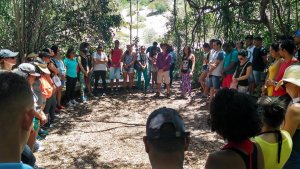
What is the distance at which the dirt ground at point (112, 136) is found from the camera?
197 inches

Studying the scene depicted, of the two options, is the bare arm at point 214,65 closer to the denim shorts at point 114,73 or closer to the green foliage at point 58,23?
the denim shorts at point 114,73

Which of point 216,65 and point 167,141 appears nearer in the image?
point 167,141

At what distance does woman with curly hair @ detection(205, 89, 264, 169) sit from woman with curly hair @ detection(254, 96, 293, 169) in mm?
187

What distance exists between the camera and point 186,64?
8.98 meters

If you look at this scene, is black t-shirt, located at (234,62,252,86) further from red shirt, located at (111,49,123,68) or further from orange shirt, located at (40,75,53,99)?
red shirt, located at (111,49,123,68)

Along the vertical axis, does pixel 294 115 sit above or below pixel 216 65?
below

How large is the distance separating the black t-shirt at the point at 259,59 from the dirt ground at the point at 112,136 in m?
1.49

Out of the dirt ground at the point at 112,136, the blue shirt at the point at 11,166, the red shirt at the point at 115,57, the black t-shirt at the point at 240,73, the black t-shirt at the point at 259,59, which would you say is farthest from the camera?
the red shirt at the point at 115,57

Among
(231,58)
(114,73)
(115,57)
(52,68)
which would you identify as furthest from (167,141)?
(114,73)

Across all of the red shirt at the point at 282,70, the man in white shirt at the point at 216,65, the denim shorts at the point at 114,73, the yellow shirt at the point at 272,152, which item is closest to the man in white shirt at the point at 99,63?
the denim shorts at the point at 114,73

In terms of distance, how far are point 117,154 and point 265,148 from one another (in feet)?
11.7

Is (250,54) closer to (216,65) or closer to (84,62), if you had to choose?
(216,65)

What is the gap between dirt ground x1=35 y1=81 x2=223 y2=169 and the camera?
16.4 feet

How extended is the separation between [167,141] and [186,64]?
768 cm
